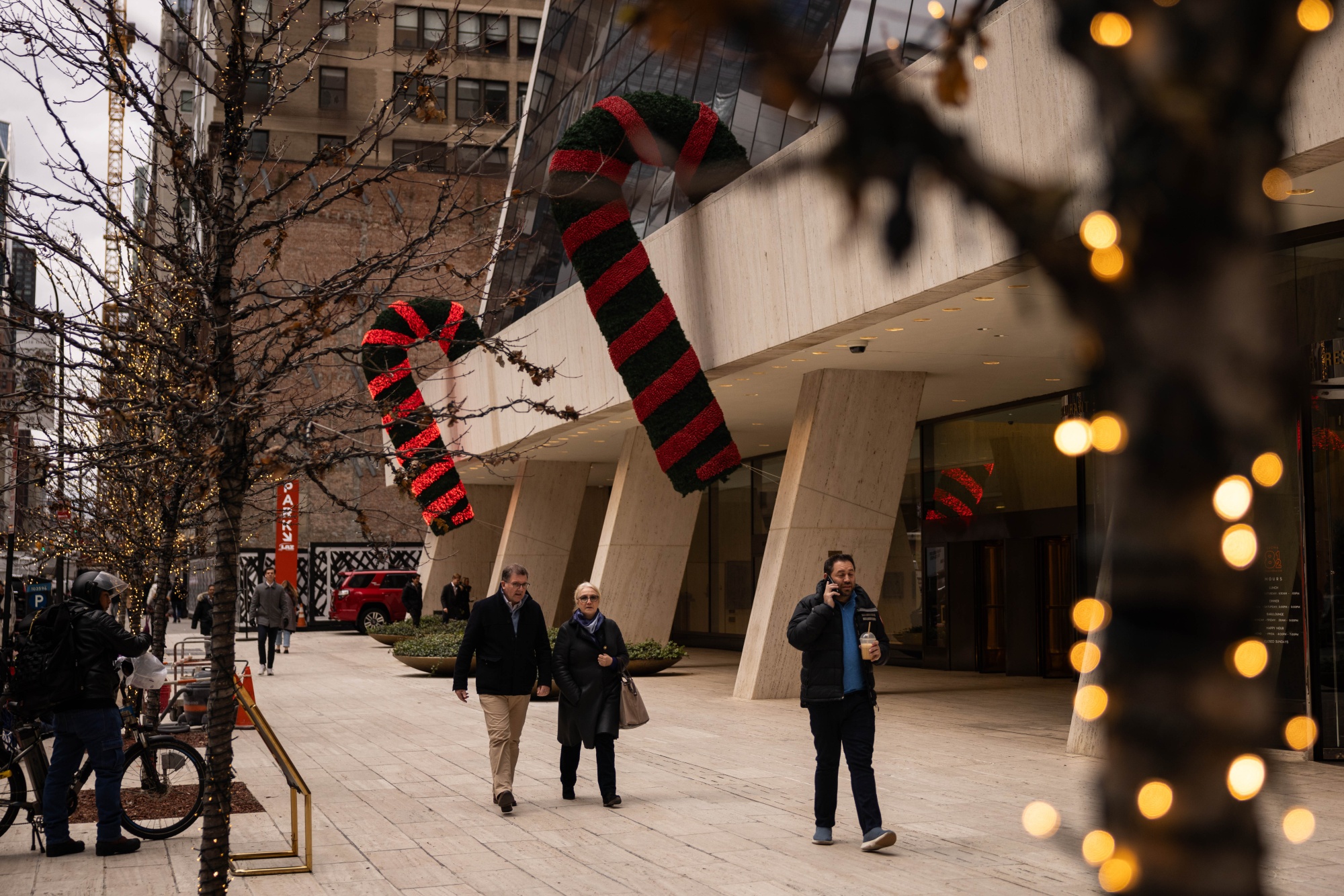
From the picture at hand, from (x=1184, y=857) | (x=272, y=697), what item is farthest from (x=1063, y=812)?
(x=272, y=697)

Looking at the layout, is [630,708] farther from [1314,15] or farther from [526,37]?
[526,37]

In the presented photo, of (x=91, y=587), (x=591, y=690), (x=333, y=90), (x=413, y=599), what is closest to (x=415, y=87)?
(x=91, y=587)

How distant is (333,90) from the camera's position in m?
58.1

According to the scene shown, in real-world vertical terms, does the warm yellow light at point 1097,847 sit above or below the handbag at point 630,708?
above

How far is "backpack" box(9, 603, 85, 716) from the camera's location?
8.33 metres

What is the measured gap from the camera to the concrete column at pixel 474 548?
4100cm

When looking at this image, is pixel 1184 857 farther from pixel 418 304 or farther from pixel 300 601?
pixel 300 601

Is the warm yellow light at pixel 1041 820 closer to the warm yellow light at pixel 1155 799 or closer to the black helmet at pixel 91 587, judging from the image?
the warm yellow light at pixel 1155 799

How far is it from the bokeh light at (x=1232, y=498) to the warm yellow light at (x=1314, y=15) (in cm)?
53

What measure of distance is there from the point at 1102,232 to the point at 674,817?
29.0 feet

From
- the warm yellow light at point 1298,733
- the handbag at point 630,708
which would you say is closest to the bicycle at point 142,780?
the handbag at point 630,708

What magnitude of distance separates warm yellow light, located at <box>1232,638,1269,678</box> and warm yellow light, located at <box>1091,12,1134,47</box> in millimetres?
694

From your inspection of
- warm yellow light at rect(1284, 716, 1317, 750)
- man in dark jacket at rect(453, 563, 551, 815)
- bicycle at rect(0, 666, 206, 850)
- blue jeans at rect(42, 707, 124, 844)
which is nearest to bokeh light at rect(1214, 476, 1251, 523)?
warm yellow light at rect(1284, 716, 1317, 750)

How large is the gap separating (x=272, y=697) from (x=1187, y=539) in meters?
21.0
